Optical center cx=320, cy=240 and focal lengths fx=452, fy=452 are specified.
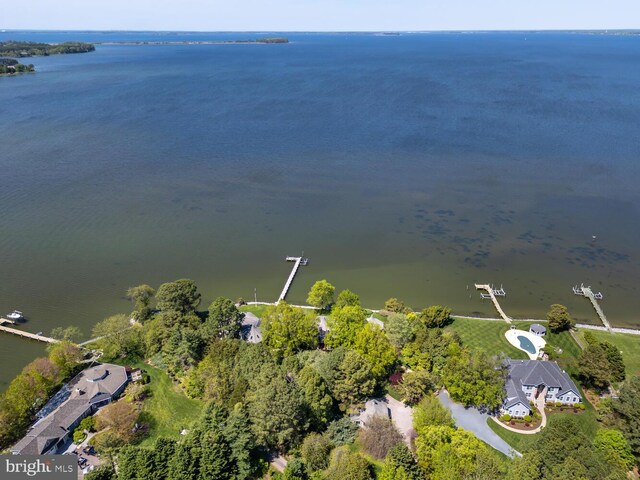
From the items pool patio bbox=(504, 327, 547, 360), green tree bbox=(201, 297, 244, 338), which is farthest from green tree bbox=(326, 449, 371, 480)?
pool patio bbox=(504, 327, 547, 360)

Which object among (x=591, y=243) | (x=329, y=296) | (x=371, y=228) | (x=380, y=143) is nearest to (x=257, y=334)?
(x=329, y=296)

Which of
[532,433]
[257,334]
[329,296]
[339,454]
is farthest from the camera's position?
[329,296]

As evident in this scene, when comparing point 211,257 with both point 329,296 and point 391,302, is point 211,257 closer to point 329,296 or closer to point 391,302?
point 329,296

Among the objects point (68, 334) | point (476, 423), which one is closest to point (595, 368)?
point (476, 423)

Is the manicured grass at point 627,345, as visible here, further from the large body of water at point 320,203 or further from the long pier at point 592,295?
the large body of water at point 320,203

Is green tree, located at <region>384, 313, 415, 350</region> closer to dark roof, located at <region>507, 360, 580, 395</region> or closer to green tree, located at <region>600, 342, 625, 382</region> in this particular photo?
dark roof, located at <region>507, 360, 580, 395</region>

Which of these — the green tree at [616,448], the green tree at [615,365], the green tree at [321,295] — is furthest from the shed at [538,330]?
the green tree at [321,295]
